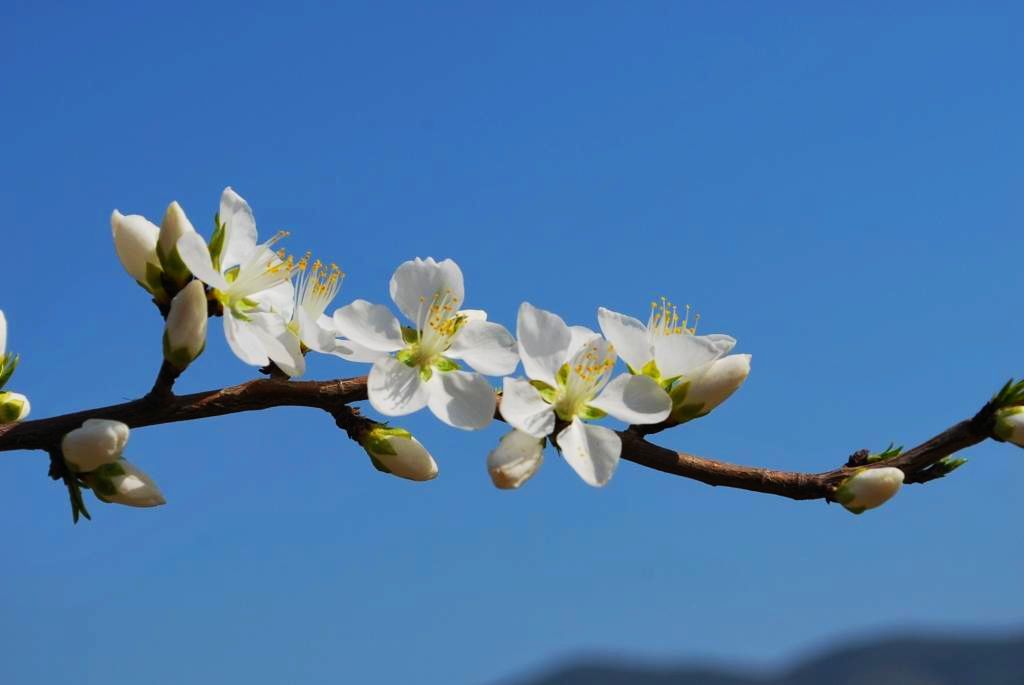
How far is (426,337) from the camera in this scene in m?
2.16

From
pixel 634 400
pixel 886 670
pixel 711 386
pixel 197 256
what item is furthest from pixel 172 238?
pixel 886 670

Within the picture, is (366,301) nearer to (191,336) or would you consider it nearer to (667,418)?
(191,336)

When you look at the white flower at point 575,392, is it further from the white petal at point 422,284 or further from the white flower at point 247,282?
the white flower at point 247,282

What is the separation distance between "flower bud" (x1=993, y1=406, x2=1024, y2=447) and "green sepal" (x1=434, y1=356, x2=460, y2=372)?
1112 mm

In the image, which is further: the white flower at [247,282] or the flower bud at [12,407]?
the flower bud at [12,407]

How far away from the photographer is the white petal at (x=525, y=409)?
2.01 meters

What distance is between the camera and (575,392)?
6.95 feet

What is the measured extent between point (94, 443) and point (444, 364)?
2.24ft

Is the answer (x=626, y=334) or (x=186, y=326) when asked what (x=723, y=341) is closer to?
(x=626, y=334)

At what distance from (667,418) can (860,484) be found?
40 cm

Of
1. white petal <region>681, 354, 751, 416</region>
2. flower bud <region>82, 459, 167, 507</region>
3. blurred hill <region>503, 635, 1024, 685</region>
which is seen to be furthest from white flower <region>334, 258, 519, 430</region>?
blurred hill <region>503, 635, 1024, 685</region>

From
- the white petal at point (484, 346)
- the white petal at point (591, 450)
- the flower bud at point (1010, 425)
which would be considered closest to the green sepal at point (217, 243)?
the white petal at point (484, 346)

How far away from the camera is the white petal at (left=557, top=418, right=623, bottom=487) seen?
201 cm

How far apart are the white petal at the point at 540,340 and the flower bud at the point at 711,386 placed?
255 mm
